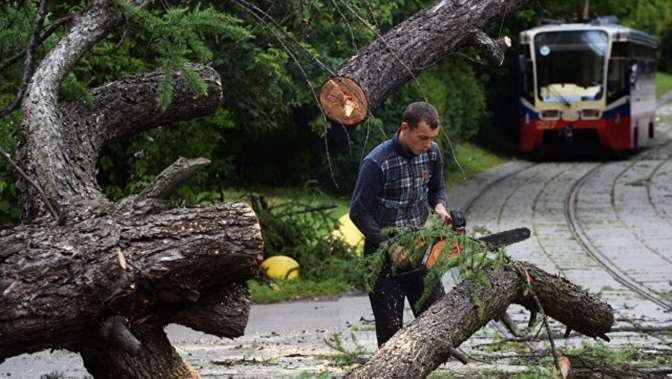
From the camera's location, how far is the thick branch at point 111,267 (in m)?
6.02

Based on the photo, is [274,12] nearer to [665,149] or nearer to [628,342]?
[628,342]

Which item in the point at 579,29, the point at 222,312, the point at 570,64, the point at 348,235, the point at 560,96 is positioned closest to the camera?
the point at 222,312

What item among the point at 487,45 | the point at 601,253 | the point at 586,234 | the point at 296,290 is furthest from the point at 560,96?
the point at 487,45

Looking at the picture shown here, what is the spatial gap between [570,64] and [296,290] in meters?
18.3

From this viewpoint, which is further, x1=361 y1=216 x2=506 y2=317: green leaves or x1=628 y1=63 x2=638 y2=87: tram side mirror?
x1=628 y1=63 x2=638 y2=87: tram side mirror

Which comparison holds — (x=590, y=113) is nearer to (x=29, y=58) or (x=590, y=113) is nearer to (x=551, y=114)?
(x=551, y=114)

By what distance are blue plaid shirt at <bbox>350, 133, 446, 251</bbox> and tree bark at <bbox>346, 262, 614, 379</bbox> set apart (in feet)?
2.27

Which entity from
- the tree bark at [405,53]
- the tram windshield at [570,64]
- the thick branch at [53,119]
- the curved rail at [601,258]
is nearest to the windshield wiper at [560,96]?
the tram windshield at [570,64]

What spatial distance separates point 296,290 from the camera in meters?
13.9

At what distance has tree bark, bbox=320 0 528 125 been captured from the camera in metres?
8.32

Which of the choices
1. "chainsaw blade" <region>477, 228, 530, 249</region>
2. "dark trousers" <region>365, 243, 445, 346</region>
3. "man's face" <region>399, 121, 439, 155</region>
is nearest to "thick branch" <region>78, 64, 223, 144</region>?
"man's face" <region>399, 121, 439, 155</region>

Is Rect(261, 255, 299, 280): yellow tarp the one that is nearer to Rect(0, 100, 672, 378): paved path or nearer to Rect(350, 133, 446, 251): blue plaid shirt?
Rect(0, 100, 672, 378): paved path

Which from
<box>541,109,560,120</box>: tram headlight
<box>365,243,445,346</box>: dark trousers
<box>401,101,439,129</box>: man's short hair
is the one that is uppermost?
<box>401,101,439,129</box>: man's short hair

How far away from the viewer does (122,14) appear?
23.9 ft
